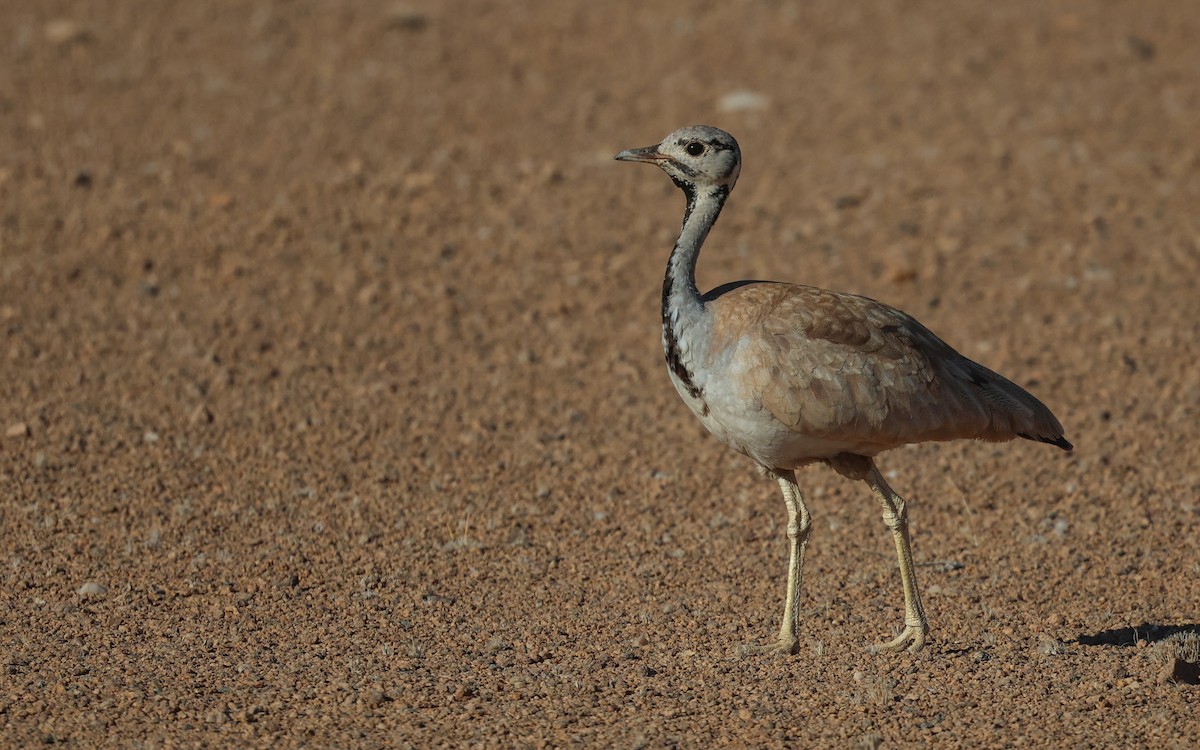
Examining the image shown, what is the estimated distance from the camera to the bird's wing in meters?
6.20

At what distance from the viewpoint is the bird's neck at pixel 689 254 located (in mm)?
6459

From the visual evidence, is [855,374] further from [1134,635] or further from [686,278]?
[1134,635]

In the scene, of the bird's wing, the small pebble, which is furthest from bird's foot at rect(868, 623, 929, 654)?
the small pebble

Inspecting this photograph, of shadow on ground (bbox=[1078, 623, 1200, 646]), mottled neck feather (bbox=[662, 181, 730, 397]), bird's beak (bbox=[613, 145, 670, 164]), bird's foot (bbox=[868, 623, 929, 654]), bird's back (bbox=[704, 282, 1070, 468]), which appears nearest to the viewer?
bird's back (bbox=[704, 282, 1070, 468])

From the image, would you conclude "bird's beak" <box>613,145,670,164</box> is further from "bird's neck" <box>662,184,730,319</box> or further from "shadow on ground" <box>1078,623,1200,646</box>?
"shadow on ground" <box>1078,623,1200,646</box>

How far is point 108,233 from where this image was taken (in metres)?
11.6

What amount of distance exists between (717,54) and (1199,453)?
26.8 ft

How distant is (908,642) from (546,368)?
409cm

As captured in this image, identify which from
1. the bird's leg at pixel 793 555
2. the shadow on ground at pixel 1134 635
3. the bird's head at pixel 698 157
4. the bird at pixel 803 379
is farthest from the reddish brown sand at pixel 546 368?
the bird's head at pixel 698 157

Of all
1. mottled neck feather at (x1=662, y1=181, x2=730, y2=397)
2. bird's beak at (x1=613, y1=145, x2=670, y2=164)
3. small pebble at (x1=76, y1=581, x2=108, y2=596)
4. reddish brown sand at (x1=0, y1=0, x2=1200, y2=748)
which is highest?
bird's beak at (x1=613, y1=145, x2=670, y2=164)

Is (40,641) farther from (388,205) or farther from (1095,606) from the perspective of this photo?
(388,205)

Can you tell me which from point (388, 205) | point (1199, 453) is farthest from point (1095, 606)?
point (388, 205)

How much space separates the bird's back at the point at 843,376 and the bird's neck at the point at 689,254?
109 millimetres

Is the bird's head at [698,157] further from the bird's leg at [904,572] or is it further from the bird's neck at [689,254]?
the bird's leg at [904,572]
